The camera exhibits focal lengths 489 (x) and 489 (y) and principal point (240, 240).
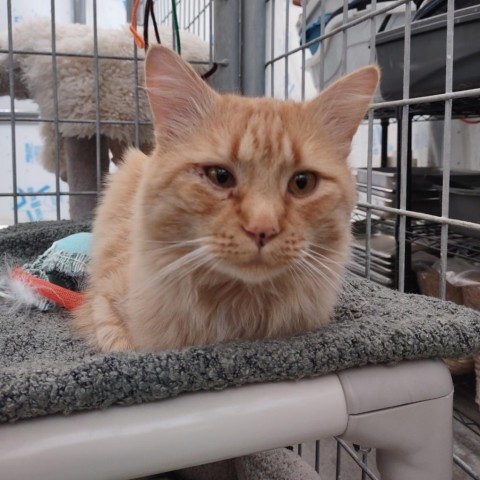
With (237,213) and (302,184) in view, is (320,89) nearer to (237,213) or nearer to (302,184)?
(302,184)

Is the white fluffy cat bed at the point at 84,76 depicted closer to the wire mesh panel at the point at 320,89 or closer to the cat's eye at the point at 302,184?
the wire mesh panel at the point at 320,89

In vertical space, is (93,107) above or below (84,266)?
above

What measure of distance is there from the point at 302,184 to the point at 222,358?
28 centimetres

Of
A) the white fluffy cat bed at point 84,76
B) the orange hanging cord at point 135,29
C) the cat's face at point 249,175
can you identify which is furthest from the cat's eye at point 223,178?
the white fluffy cat bed at point 84,76

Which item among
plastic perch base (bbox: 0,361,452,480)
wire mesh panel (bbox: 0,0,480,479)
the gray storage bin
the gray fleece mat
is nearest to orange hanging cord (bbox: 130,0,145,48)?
wire mesh panel (bbox: 0,0,480,479)

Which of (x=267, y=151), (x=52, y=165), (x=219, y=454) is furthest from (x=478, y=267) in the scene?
(x=52, y=165)

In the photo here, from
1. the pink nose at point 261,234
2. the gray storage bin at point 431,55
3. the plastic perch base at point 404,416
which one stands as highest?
the gray storage bin at point 431,55

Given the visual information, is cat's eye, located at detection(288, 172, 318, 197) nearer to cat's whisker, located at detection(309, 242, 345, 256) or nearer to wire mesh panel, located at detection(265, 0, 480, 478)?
cat's whisker, located at detection(309, 242, 345, 256)

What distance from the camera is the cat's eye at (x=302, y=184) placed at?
72cm

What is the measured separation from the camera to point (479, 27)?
929mm

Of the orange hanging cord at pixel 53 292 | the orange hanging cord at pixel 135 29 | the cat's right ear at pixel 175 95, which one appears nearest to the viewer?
the cat's right ear at pixel 175 95

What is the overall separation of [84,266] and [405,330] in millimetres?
771

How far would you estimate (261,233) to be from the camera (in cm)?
63

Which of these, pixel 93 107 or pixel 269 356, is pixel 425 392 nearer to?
pixel 269 356
